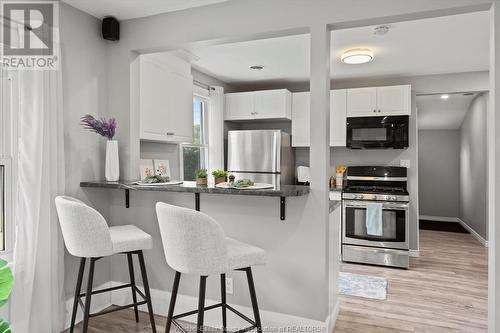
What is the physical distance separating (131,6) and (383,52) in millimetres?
2569

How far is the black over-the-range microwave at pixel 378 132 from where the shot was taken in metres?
4.58

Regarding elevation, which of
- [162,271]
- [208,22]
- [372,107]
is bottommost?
[162,271]

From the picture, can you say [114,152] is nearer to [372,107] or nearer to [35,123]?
[35,123]

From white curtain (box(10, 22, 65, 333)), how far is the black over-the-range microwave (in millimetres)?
3616

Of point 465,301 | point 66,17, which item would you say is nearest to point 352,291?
point 465,301

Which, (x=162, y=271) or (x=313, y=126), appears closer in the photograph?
(x=313, y=126)

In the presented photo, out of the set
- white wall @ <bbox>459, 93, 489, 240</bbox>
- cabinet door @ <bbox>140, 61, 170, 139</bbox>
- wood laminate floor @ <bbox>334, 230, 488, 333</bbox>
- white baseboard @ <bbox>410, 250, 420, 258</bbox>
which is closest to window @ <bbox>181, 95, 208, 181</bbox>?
cabinet door @ <bbox>140, 61, 170, 139</bbox>

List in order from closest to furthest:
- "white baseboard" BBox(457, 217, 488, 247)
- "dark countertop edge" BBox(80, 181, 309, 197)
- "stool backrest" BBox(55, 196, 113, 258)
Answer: "stool backrest" BBox(55, 196, 113, 258)
"dark countertop edge" BBox(80, 181, 309, 197)
"white baseboard" BBox(457, 217, 488, 247)

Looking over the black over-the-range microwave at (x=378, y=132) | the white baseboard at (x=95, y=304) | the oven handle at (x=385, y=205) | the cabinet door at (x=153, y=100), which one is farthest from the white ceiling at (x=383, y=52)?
the white baseboard at (x=95, y=304)

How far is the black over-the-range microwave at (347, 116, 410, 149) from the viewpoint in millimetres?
4582

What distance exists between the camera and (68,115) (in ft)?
8.52

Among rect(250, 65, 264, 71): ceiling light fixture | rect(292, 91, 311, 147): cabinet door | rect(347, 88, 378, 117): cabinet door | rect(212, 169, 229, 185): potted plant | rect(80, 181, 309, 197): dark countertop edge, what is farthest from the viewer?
rect(292, 91, 311, 147): cabinet door

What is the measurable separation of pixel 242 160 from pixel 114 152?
88.9 inches

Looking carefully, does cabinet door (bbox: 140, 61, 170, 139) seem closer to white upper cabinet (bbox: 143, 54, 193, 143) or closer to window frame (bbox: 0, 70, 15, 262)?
white upper cabinet (bbox: 143, 54, 193, 143)
